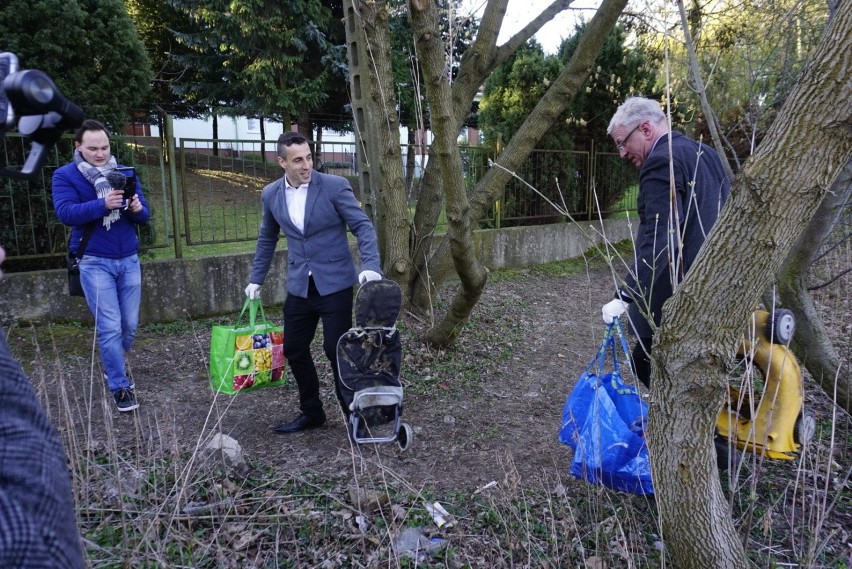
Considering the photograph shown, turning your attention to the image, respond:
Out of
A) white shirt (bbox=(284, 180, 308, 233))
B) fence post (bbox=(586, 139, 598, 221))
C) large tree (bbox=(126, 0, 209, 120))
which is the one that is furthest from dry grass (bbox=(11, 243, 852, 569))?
large tree (bbox=(126, 0, 209, 120))

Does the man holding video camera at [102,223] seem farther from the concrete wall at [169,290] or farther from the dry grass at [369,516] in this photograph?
the concrete wall at [169,290]

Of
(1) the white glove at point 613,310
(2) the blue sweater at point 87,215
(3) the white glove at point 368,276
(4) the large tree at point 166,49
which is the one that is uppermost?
(4) the large tree at point 166,49

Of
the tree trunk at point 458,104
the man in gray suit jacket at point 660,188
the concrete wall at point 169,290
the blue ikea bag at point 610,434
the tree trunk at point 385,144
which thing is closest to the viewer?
the blue ikea bag at point 610,434

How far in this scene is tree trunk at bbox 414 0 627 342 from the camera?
4.63 meters

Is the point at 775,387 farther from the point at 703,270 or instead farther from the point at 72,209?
the point at 72,209

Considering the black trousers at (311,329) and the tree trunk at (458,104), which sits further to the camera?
the tree trunk at (458,104)

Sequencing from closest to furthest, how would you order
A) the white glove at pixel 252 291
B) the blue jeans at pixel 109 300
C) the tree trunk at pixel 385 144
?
the white glove at pixel 252 291 → the blue jeans at pixel 109 300 → the tree trunk at pixel 385 144

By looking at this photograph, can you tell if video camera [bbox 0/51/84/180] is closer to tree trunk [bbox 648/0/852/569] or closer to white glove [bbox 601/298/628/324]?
tree trunk [bbox 648/0/852/569]

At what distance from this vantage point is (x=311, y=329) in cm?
375

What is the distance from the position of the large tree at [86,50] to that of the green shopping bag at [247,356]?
10.6ft

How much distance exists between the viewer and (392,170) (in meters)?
5.21

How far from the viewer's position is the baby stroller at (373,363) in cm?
338

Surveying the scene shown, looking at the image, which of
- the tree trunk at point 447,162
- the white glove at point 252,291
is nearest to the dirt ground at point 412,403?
the tree trunk at point 447,162

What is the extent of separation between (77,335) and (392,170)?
10.1 feet
